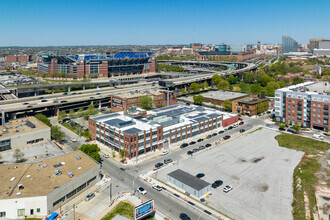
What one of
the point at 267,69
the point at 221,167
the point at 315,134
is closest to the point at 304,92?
the point at 315,134

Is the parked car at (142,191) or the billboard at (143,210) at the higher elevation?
the billboard at (143,210)

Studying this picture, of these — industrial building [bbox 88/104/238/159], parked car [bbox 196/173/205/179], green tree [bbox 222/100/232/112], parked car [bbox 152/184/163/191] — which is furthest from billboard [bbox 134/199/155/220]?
green tree [bbox 222/100/232/112]

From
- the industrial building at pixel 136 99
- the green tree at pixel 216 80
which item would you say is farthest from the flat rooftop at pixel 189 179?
the green tree at pixel 216 80

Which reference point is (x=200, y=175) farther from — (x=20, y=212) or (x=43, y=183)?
(x=20, y=212)

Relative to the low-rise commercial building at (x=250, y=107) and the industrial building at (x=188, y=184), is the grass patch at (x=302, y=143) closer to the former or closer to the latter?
the low-rise commercial building at (x=250, y=107)

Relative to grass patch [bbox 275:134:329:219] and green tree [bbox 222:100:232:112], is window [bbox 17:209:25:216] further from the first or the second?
green tree [bbox 222:100:232:112]

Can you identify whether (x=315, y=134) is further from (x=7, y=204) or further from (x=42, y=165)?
(x=7, y=204)
